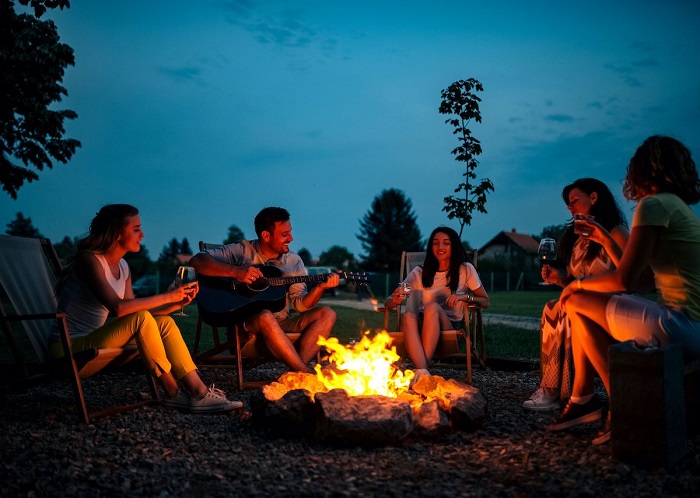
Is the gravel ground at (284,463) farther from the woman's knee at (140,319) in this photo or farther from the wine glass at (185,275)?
the wine glass at (185,275)

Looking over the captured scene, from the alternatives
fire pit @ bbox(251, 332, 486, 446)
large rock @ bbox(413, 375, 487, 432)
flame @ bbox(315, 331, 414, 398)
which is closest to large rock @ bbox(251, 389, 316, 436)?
fire pit @ bbox(251, 332, 486, 446)

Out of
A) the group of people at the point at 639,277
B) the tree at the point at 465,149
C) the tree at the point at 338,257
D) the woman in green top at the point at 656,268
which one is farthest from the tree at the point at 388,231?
the woman in green top at the point at 656,268

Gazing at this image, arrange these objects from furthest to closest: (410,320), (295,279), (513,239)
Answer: (513,239)
(295,279)
(410,320)

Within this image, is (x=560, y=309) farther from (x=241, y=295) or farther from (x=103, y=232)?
(x=103, y=232)

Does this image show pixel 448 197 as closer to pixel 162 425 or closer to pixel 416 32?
pixel 162 425

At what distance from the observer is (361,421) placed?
293cm

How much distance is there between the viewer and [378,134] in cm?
7575

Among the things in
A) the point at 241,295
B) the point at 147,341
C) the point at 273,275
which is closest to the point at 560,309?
the point at 273,275

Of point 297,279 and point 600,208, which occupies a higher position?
point 600,208

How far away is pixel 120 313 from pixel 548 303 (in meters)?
2.61

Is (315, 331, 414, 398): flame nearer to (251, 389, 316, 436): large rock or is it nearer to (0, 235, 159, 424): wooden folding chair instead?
(251, 389, 316, 436): large rock

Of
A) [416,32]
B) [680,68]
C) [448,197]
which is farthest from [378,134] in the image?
[448,197]

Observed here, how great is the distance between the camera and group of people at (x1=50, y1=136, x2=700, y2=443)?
2.59 meters

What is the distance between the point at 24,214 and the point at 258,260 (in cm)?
4045
